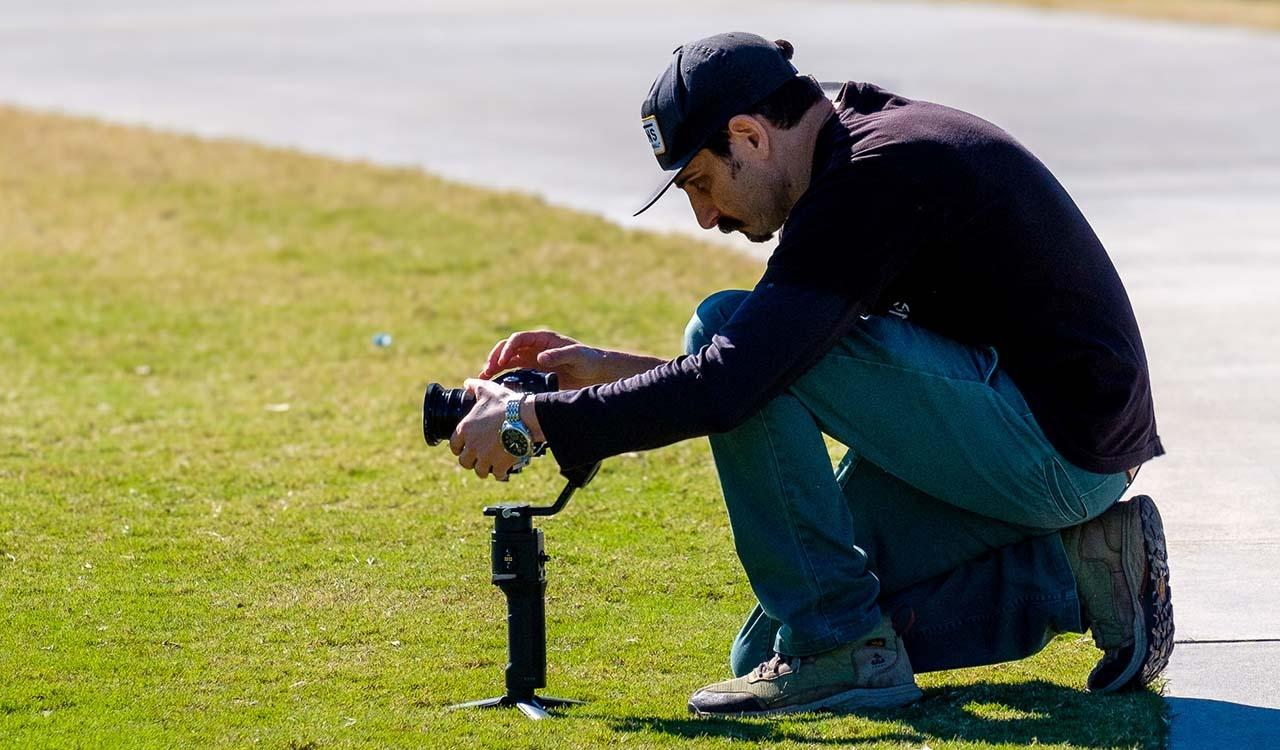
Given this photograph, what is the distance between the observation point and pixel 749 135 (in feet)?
11.1

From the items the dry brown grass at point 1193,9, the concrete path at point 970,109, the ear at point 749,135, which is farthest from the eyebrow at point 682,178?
the dry brown grass at point 1193,9

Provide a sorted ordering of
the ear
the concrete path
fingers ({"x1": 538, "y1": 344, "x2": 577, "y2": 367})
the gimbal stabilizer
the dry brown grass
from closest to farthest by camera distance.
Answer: the ear
the gimbal stabilizer
fingers ({"x1": 538, "y1": 344, "x2": 577, "y2": 367})
the concrete path
the dry brown grass

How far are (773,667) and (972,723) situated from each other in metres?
0.40

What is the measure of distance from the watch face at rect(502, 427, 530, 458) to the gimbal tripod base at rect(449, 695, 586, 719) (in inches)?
21.4

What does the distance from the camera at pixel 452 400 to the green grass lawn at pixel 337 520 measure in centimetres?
58

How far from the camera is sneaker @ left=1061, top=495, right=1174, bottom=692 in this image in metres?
3.54

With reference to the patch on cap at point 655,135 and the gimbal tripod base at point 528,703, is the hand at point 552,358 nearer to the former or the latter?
the patch on cap at point 655,135

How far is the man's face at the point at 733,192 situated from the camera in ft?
11.2

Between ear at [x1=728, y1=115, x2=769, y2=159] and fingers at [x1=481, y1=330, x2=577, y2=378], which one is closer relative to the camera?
ear at [x1=728, y1=115, x2=769, y2=159]

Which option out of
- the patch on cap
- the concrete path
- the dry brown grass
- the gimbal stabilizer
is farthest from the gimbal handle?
the dry brown grass

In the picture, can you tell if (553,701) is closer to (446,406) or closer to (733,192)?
(446,406)

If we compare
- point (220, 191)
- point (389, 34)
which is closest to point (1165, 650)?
point (220, 191)

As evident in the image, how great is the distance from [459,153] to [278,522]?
8.67m

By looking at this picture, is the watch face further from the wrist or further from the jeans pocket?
the jeans pocket
